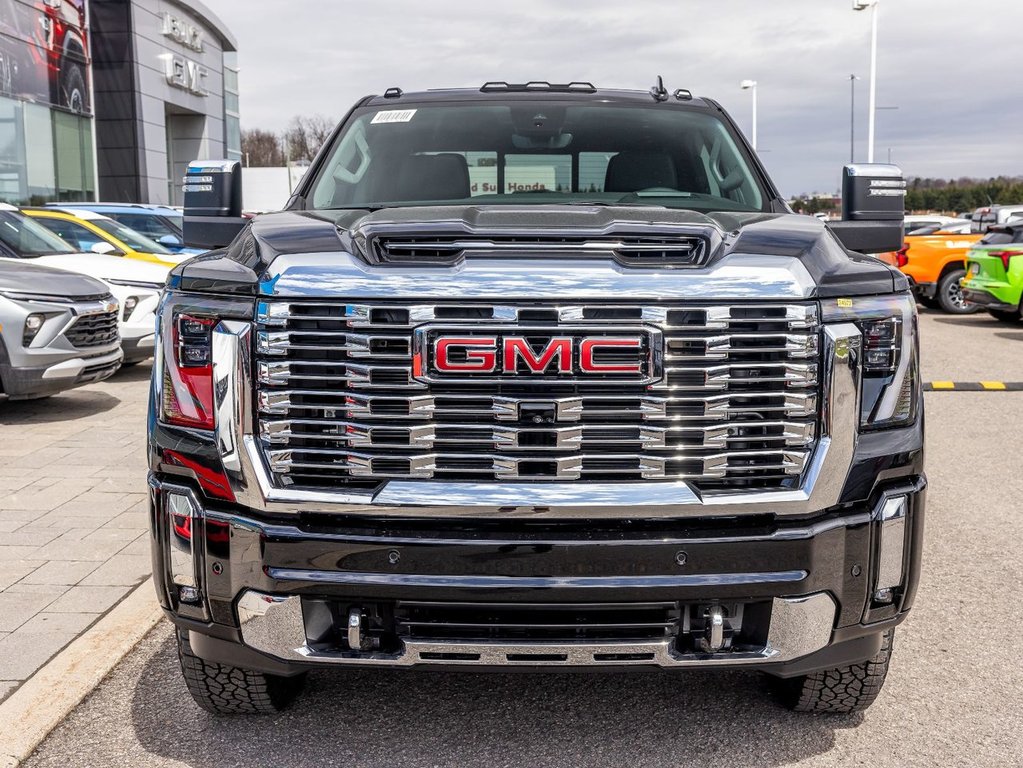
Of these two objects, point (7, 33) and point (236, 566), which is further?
point (7, 33)

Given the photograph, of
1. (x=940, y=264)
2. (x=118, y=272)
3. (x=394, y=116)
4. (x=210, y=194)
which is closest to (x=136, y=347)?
(x=118, y=272)

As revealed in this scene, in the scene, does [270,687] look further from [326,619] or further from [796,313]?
[796,313]

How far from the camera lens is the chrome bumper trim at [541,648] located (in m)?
2.97

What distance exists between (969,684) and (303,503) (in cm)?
239

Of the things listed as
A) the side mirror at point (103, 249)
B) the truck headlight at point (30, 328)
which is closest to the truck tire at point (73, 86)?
the side mirror at point (103, 249)

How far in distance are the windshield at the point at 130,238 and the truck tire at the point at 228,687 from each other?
1026 centimetres

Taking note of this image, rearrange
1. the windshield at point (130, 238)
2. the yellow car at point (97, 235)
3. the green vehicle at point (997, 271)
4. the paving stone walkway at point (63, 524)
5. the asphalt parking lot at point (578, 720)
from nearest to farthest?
the asphalt parking lot at point (578, 720), the paving stone walkway at point (63, 524), the yellow car at point (97, 235), the windshield at point (130, 238), the green vehicle at point (997, 271)

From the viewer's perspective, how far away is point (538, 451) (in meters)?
2.93

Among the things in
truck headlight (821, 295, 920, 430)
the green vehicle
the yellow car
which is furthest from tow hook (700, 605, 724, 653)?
the green vehicle

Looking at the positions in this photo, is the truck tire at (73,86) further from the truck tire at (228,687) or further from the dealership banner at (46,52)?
the truck tire at (228,687)

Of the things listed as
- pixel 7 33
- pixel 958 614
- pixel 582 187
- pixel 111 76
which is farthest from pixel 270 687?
pixel 111 76

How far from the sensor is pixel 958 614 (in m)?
4.60

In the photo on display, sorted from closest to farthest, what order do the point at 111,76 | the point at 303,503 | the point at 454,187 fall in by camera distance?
the point at 303,503 → the point at 454,187 → the point at 111,76

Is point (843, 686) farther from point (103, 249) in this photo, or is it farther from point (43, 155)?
point (43, 155)
